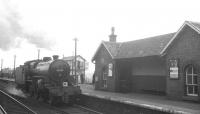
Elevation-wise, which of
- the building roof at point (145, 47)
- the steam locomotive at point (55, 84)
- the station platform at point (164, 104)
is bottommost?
the station platform at point (164, 104)

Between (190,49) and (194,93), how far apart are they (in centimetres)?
288

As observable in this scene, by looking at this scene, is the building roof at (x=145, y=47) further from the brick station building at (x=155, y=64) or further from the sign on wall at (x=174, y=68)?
the sign on wall at (x=174, y=68)

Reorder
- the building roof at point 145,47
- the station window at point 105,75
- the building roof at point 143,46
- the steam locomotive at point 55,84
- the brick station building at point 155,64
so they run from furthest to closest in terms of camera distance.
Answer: the station window at point 105,75
the building roof at point 145,47
the building roof at point 143,46
the steam locomotive at point 55,84
the brick station building at point 155,64

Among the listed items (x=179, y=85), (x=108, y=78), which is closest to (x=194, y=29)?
(x=179, y=85)

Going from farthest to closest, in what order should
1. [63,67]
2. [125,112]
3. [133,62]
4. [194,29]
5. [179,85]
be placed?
[133,62] → [63,67] → [179,85] → [194,29] → [125,112]

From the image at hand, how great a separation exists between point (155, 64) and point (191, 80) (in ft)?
17.6

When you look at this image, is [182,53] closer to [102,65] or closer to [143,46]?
[143,46]

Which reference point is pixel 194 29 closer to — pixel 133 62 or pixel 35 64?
pixel 133 62

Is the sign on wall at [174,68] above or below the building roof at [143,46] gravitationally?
below

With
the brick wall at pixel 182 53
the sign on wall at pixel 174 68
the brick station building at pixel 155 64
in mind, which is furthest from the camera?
the sign on wall at pixel 174 68

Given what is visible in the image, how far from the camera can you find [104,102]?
1647cm

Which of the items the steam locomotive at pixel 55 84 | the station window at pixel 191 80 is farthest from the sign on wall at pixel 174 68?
the steam locomotive at pixel 55 84

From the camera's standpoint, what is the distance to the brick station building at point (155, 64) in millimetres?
16516

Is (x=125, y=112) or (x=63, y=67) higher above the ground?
(x=63, y=67)
